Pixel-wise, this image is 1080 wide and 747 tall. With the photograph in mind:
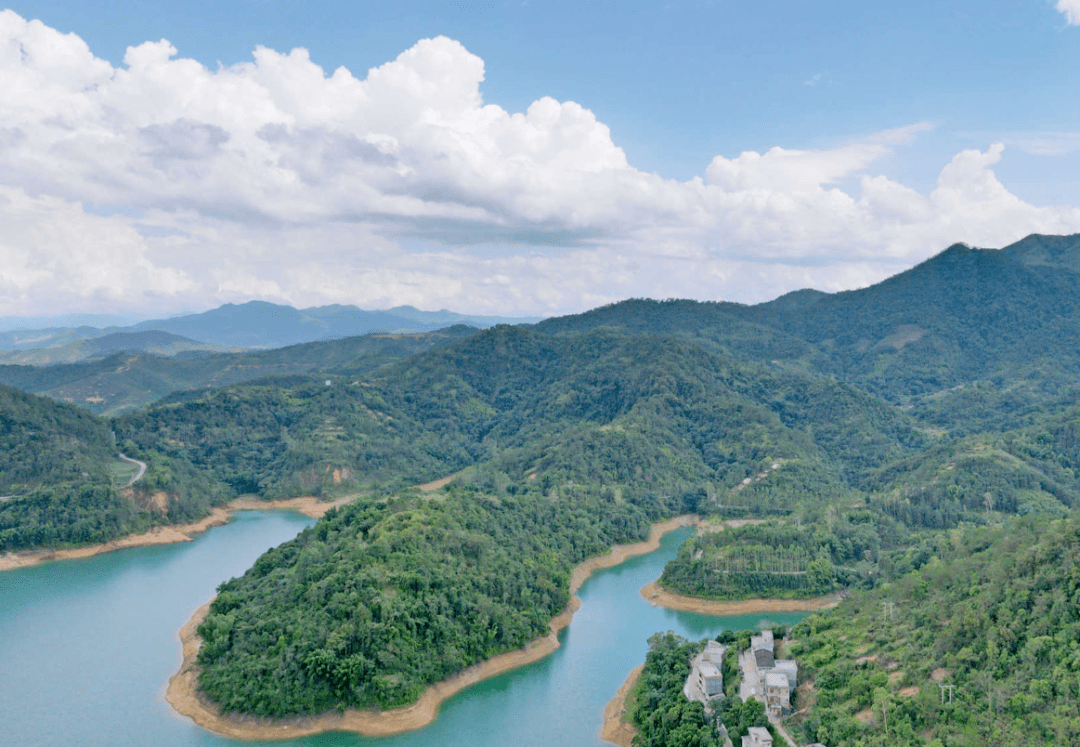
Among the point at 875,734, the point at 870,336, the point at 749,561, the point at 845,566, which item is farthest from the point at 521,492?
the point at 870,336

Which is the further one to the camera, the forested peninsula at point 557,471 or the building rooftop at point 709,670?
the forested peninsula at point 557,471

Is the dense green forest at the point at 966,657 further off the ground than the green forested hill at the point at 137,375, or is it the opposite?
the green forested hill at the point at 137,375

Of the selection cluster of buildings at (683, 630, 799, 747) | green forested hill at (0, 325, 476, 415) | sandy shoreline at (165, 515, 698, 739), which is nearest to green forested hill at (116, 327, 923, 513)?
sandy shoreline at (165, 515, 698, 739)

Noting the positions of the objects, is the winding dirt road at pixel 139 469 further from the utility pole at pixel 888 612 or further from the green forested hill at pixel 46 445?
the utility pole at pixel 888 612

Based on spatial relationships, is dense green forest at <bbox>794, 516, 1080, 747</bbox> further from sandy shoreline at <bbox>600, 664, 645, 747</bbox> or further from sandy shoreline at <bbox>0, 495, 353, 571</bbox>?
sandy shoreline at <bbox>0, 495, 353, 571</bbox>

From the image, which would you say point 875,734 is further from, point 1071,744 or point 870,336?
point 870,336

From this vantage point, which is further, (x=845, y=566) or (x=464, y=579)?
(x=845, y=566)

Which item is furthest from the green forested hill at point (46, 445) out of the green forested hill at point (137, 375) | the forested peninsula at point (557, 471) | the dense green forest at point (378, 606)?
the green forested hill at point (137, 375)
